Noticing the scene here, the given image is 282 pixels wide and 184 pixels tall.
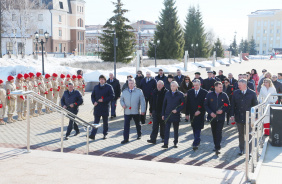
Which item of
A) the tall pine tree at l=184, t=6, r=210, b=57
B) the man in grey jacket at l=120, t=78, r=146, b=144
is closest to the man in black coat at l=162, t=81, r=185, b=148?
the man in grey jacket at l=120, t=78, r=146, b=144

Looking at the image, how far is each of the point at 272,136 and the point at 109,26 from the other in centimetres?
3097

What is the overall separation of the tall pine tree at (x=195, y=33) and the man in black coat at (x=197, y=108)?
57.3 m

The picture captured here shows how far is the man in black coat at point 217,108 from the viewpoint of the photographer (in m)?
8.53

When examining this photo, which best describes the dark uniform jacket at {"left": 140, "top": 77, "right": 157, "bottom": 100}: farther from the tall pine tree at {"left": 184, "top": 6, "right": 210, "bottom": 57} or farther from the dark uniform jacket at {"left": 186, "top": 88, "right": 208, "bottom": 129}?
the tall pine tree at {"left": 184, "top": 6, "right": 210, "bottom": 57}

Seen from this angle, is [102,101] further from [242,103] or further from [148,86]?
[242,103]

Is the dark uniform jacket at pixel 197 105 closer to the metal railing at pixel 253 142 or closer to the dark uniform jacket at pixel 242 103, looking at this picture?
the dark uniform jacket at pixel 242 103

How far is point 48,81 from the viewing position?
14.6 meters

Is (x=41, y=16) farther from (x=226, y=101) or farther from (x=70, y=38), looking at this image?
(x=226, y=101)

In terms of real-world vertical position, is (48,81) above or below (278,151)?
above

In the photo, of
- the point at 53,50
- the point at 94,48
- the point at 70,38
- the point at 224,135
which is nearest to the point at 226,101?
the point at 224,135

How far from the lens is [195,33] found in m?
66.2

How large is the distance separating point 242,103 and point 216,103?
65 cm

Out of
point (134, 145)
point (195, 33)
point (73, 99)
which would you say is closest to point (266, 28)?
point (195, 33)

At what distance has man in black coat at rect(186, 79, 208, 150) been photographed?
899 centimetres
